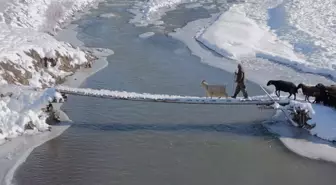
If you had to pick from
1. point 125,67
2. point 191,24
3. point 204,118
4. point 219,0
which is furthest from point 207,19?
point 204,118

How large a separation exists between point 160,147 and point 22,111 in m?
4.89

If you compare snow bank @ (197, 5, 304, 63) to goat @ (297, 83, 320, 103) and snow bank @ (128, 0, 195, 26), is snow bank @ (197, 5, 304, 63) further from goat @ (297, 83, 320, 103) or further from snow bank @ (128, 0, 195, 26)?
goat @ (297, 83, 320, 103)

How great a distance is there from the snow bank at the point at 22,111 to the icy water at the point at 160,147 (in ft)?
3.22

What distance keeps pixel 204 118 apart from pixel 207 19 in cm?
1891

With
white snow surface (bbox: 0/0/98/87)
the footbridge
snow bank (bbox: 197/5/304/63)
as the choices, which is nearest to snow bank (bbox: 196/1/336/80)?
snow bank (bbox: 197/5/304/63)

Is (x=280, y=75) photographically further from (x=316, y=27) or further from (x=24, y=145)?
(x=24, y=145)

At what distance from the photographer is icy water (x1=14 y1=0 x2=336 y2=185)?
15.9 m

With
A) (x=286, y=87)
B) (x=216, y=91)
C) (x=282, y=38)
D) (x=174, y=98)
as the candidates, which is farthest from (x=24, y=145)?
(x=282, y=38)

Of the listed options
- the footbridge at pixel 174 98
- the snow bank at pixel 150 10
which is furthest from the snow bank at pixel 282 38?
the footbridge at pixel 174 98

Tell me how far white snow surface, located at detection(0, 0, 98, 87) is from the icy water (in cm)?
196

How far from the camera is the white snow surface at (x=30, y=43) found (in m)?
22.9

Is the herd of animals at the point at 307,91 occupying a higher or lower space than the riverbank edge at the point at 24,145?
higher

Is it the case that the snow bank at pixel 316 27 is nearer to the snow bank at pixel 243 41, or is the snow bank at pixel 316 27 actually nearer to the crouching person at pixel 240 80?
the snow bank at pixel 243 41

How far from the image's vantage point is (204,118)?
20.2 m
